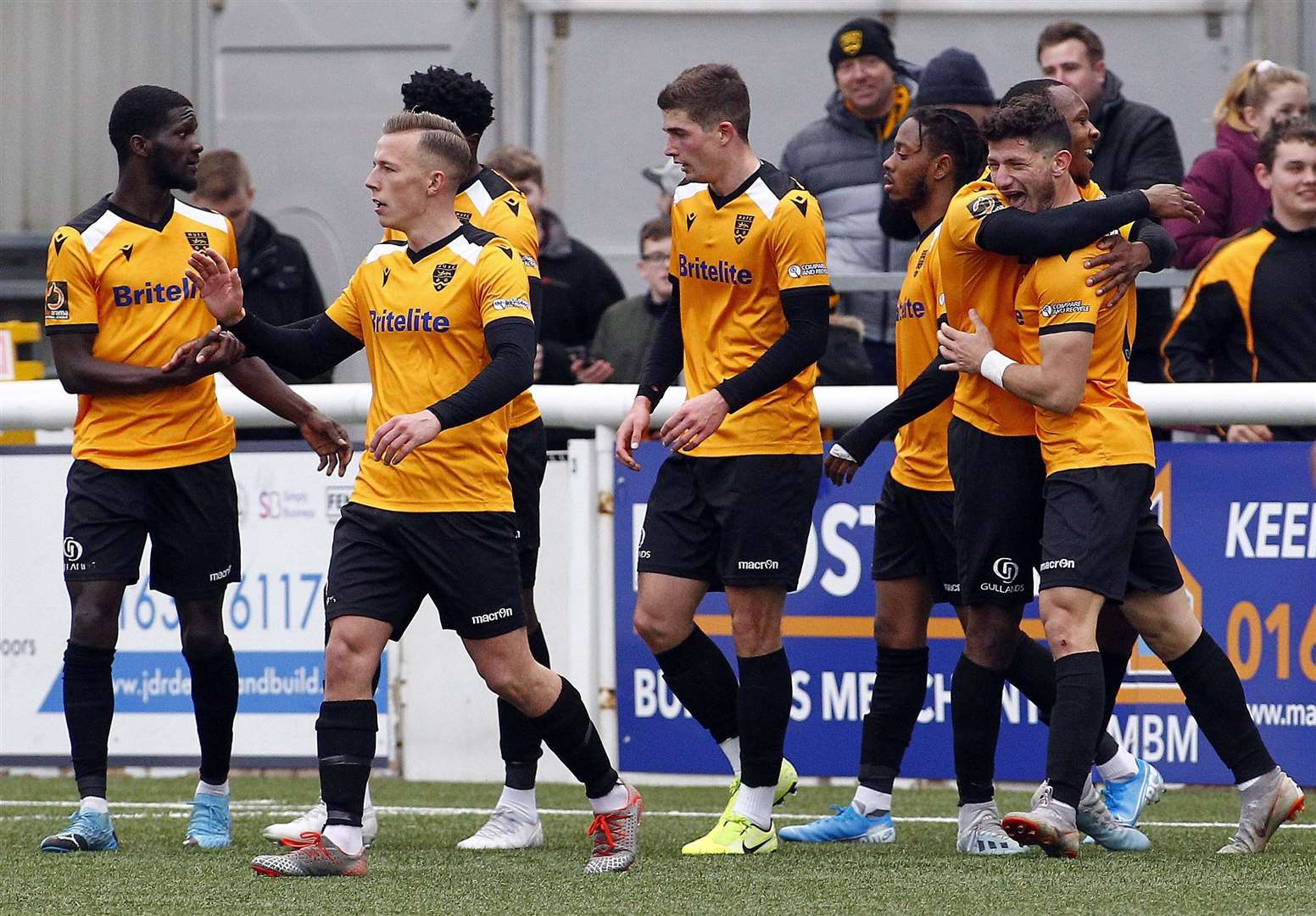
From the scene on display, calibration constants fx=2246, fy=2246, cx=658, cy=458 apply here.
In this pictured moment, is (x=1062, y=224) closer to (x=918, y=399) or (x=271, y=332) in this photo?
(x=918, y=399)

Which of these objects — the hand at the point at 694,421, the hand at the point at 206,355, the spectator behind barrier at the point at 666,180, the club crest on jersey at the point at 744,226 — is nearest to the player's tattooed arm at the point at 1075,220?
the club crest on jersey at the point at 744,226

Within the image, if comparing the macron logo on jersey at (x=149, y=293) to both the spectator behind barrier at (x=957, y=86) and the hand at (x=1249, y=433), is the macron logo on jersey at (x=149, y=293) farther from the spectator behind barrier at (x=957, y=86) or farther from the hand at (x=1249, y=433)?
the hand at (x=1249, y=433)

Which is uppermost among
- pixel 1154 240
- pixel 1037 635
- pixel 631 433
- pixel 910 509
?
pixel 1154 240

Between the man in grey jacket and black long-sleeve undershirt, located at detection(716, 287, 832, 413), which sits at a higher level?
the man in grey jacket

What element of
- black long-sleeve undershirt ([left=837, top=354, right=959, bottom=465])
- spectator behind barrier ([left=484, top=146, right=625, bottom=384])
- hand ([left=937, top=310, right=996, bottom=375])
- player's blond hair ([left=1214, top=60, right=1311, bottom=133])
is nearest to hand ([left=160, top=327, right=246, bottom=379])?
black long-sleeve undershirt ([left=837, top=354, right=959, bottom=465])

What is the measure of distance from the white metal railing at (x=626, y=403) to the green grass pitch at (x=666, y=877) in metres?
1.32

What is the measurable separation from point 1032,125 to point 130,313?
2604 mm

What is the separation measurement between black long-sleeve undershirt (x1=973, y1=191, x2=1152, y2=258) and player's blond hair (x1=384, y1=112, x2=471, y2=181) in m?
1.38

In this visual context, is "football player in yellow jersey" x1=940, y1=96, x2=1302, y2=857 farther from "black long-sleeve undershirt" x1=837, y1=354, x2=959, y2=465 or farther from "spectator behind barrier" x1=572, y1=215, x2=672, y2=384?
"spectator behind barrier" x1=572, y1=215, x2=672, y2=384

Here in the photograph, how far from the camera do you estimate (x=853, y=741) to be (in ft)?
25.8

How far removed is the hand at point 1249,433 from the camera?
763 cm

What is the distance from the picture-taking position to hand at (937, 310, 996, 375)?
19.3 ft

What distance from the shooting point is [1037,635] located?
7.70 metres

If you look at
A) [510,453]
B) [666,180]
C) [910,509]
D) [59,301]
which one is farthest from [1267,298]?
[59,301]
